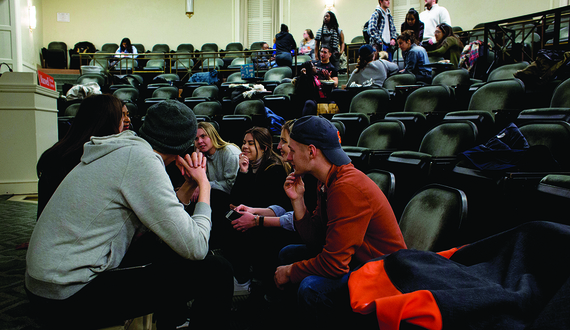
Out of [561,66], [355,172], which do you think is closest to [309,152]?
[355,172]

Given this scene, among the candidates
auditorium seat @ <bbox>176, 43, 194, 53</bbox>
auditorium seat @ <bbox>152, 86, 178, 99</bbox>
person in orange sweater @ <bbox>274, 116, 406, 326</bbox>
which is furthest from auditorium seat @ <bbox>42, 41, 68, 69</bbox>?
person in orange sweater @ <bbox>274, 116, 406, 326</bbox>

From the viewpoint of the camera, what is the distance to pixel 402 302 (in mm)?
805

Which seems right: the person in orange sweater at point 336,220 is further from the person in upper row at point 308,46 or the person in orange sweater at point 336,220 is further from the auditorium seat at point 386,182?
the person in upper row at point 308,46

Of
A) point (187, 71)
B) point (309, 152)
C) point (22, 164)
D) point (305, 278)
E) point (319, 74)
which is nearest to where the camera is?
point (305, 278)

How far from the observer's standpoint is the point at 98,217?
111cm

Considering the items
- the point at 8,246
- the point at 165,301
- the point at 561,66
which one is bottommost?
the point at 8,246

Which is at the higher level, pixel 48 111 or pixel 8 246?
pixel 48 111

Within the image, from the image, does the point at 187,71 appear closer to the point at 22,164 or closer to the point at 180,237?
the point at 22,164

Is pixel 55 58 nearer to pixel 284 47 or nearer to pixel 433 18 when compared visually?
pixel 284 47

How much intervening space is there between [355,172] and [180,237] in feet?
2.19

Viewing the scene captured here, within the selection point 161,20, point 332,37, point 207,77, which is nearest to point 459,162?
point 332,37

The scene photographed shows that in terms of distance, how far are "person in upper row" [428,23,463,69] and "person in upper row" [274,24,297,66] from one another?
2.68 m

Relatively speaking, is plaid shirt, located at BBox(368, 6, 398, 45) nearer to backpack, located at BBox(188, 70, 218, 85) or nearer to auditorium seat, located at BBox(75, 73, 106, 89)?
backpack, located at BBox(188, 70, 218, 85)

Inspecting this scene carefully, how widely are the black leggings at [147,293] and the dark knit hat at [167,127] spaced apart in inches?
13.7
